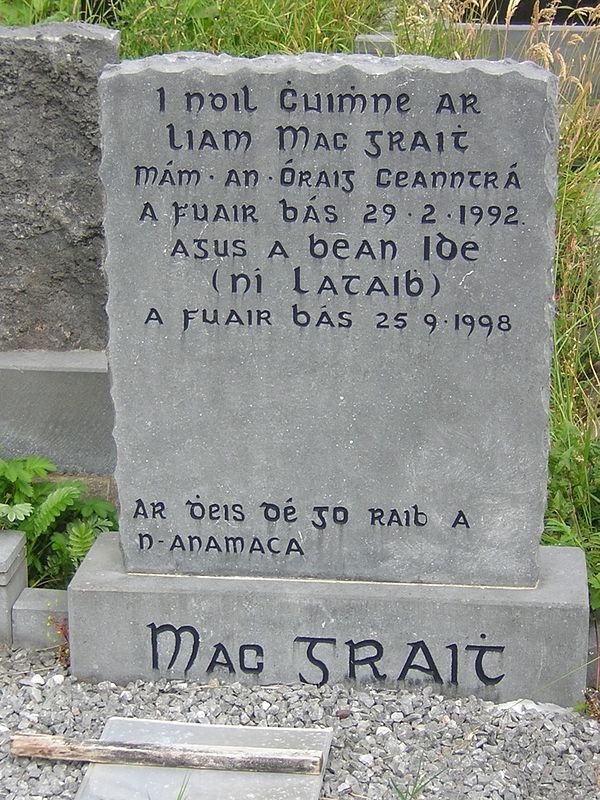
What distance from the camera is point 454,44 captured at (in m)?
6.24

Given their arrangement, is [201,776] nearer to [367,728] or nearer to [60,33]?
[367,728]

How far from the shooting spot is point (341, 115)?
11.1 ft

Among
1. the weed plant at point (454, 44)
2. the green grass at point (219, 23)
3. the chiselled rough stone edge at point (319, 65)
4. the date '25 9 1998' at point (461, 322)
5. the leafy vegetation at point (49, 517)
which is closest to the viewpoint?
the chiselled rough stone edge at point (319, 65)

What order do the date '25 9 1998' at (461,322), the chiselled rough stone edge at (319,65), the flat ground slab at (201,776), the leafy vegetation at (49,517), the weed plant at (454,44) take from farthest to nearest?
the weed plant at (454,44) < the leafy vegetation at (49,517) < the date '25 9 1998' at (461,322) < the chiselled rough stone edge at (319,65) < the flat ground slab at (201,776)

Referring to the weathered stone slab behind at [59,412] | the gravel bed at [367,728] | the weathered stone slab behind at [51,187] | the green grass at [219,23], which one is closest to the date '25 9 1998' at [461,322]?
the gravel bed at [367,728]

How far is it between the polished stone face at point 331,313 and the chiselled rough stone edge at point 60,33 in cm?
123

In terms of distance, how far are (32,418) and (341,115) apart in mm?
1890

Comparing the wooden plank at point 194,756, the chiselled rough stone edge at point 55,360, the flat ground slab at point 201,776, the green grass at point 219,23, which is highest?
the green grass at point 219,23

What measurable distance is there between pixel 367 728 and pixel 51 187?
7.86 ft

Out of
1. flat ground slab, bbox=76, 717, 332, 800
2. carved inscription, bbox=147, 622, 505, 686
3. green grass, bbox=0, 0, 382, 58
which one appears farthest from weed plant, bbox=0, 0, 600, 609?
flat ground slab, bbox=76, 717, 332, 800

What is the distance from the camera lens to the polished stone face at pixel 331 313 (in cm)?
339

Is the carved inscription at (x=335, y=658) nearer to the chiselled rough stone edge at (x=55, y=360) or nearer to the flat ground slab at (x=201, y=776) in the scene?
the flat ground slab at (x=201, y=776)

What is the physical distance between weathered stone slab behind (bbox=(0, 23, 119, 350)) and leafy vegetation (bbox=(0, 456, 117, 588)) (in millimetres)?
673

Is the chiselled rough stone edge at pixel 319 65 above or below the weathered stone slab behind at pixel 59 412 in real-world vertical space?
above
